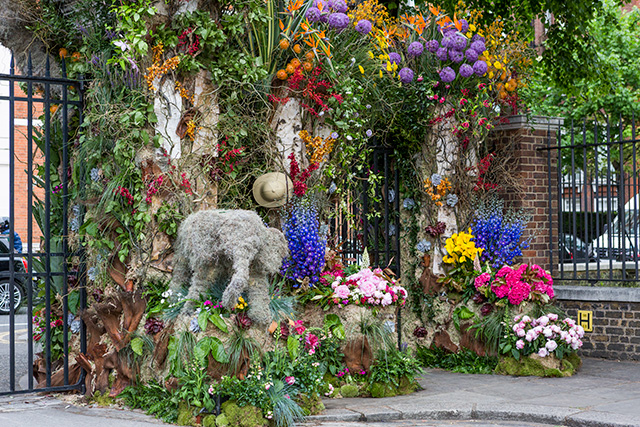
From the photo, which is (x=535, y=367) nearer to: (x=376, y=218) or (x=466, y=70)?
(x=376, y=218)

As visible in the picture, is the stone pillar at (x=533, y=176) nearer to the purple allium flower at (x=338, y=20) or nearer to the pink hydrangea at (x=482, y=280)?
the pink hydrangea at (x=482, y=280)

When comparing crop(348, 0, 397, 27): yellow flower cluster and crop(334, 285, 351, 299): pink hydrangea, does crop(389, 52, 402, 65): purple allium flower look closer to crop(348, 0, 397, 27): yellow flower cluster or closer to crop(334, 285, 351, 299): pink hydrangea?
crop(348, 0, 397, 27): yellow flower cluster

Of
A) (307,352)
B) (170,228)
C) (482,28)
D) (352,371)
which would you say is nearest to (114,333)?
(170,228)

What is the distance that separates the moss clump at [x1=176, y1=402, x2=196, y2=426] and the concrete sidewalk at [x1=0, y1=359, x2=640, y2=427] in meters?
0.24

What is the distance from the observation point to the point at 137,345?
260 inches

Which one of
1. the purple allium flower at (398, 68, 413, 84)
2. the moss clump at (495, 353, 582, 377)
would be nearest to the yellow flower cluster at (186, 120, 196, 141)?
the purple allium flower at (398, 68, 413, 84)

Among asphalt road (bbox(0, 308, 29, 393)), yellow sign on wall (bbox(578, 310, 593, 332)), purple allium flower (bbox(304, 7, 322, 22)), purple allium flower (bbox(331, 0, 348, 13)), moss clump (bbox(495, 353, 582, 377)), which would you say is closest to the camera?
purple allium flower (bbox(304, 7, 322, 22))

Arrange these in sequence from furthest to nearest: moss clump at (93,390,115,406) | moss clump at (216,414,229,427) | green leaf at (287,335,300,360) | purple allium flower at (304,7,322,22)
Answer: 1. purple allium flower at (304,7,322,22)
2. moss clump at (93,390,115,406)
3. green leaf at (287,335,300,360)
4. moss clump at (216,414,229,427)

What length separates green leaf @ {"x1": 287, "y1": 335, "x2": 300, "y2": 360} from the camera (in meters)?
6.45

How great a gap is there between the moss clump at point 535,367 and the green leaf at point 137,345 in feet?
13.5

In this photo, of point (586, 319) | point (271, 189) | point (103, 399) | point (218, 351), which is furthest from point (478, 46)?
point (103, 399)

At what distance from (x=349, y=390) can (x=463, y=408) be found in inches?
45.0

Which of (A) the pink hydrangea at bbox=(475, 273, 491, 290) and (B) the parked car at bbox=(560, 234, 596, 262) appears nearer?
(A) the pink hydrangea at bbox=(475, 273, 491, 290)

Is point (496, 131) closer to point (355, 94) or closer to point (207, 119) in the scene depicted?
point (355, 94)
